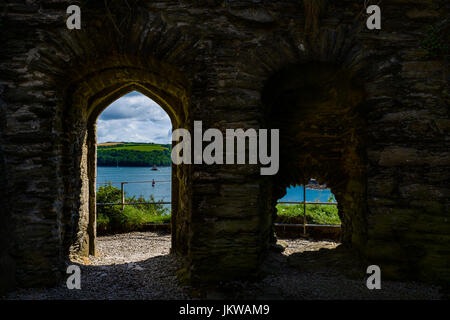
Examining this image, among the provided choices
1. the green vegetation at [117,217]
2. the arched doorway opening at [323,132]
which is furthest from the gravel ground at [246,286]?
the green vegetation at [117,217]

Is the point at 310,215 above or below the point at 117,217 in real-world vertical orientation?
above

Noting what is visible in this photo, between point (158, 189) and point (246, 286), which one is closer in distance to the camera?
point (246, 286)

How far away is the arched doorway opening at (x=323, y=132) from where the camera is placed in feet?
10.5

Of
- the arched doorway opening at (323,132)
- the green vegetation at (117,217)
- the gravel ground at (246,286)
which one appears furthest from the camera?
the green vegetation at (117,217)

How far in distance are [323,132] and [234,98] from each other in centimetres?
167

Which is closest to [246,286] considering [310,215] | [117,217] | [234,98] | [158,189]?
[234,98]

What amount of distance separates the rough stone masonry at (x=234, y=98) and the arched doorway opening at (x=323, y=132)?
20cm

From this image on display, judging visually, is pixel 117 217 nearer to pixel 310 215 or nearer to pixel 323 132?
pixel 310 215

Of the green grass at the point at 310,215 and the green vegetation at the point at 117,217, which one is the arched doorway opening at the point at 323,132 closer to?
the green grass at the point at 310,215

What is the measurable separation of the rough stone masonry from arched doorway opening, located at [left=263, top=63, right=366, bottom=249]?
197 millimetres

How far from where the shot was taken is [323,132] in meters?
3.82

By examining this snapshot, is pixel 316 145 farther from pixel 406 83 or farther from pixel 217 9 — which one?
pixel 217 9

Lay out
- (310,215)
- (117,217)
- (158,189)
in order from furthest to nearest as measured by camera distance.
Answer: (158,189)
(117,217)
(310,215)
